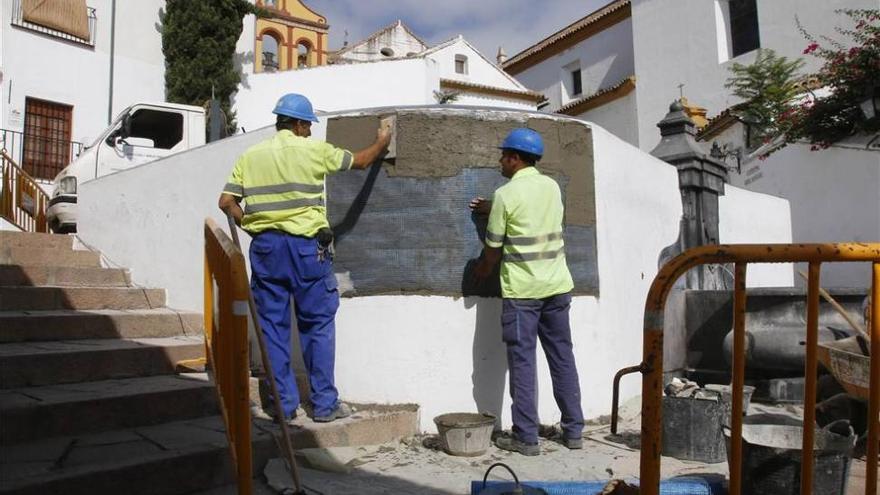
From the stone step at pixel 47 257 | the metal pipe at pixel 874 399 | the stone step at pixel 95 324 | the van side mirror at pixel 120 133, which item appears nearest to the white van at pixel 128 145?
the van side mirror at pixel 120 133

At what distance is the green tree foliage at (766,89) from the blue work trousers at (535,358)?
1101cm

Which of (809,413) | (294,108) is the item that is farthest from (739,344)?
(294,108)

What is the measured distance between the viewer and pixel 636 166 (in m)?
5.44

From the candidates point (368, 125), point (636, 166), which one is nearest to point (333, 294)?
point (368, 125)

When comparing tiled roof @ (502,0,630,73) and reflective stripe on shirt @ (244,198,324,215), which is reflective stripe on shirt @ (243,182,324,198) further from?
tiled roof @ (502,0,630,73)

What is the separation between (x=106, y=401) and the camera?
339 centimetres

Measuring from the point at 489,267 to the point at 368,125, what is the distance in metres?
1.27

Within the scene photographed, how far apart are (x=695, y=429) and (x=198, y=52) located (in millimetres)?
16937

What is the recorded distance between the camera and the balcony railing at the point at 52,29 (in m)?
14.7

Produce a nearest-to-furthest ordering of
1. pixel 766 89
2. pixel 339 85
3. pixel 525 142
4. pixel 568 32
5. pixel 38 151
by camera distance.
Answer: pixel 525 142, pixel 38 151, pixel 766 89, pixel 339 85, pixel 568 32

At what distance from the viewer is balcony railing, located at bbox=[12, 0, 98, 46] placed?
48.2 ft

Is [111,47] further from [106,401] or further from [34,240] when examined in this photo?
[106,401]

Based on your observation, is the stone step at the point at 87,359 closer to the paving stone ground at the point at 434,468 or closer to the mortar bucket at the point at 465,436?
the paving stone ground at the point at 434,468

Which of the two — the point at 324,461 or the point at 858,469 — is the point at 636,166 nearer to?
the point at 858,469
